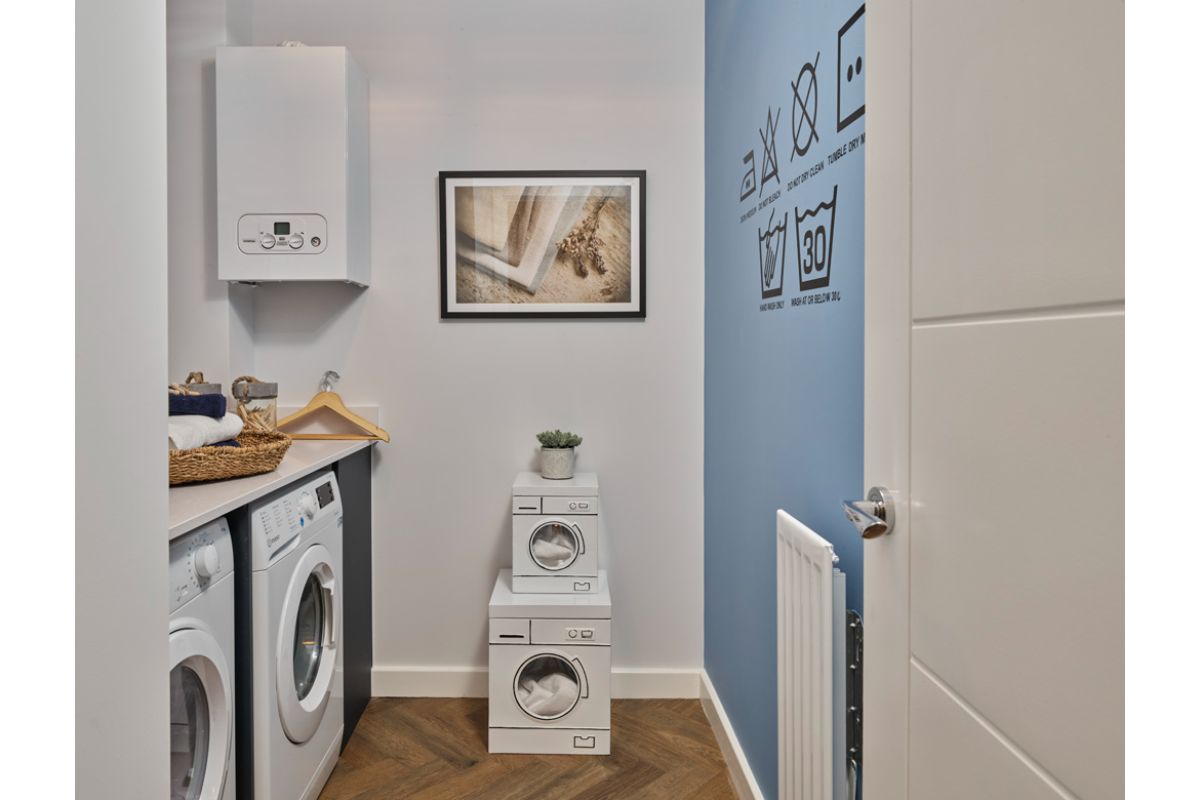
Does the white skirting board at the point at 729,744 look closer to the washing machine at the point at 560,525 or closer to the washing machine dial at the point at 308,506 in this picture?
the washing machine at the point at 560,525

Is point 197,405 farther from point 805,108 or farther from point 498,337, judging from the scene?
point 805,108

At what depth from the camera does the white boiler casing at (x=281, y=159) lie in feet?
7.93

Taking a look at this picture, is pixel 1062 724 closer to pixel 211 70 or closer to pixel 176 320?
pixel 176 320

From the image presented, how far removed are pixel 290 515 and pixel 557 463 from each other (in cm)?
98

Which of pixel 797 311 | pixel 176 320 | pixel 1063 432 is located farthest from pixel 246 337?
pixel 1063 432

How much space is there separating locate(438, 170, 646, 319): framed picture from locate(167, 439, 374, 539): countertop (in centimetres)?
77

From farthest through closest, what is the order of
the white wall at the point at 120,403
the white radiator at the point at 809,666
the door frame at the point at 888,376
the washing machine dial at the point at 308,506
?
the washing machine dial at the point at 308,506, the white radiator at the point at 809,666, the door frame at the point at 888,376, the white wall at the point at 120,403

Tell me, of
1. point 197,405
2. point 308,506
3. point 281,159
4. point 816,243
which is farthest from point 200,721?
point 281,159

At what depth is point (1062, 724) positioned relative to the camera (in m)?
0.53

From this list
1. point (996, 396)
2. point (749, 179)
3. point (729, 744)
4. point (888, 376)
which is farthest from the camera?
point (729, 744)

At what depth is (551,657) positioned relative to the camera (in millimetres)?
2357

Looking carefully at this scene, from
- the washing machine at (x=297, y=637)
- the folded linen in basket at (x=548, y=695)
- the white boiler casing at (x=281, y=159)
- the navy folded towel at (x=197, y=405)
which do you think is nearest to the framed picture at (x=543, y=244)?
the white boiler casing at (x=281, y=159)

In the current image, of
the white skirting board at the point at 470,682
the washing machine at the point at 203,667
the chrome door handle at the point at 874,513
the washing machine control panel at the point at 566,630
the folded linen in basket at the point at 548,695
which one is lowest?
the white skirting board at the point at 470,682

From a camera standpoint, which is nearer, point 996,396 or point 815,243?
point 996,396
